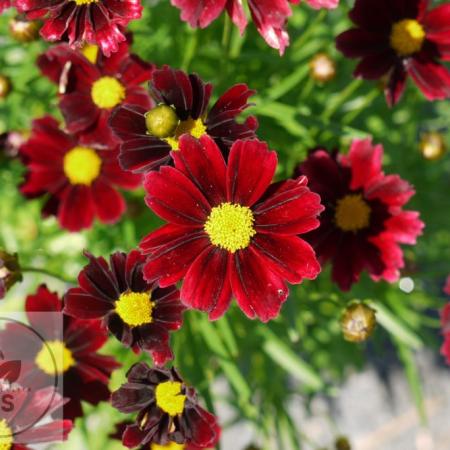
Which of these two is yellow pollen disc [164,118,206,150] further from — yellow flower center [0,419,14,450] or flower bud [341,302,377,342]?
yellow flower center [0,419,14,450]

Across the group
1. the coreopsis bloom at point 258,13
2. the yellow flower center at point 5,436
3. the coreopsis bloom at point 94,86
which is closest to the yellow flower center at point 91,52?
the coreopsis bloom at point 94,86

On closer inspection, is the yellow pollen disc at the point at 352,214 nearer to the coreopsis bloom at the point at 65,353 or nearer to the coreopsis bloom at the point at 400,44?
the coreopsis bloom at the point at 400,44

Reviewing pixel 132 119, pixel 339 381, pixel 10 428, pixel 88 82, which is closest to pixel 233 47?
pixel 88 82

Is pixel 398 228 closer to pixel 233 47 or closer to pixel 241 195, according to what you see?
pixel 241 195

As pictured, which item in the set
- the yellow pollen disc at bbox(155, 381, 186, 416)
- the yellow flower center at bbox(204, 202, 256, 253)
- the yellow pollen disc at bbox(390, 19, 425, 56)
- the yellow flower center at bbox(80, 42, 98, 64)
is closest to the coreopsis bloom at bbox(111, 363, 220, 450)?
the yellow pollen disc at bbox(155, 381, 186, 416)

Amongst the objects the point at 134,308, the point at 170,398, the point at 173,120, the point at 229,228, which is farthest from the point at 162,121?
the point at 170,398

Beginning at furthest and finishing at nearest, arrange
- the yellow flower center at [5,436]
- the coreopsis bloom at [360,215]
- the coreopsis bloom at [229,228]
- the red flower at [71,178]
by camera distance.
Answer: the red flower at [71,178] → the coreopsis bloom at [360,215] → the yellow flower center at [5,436] → the coreopsis bloom at [229,228]

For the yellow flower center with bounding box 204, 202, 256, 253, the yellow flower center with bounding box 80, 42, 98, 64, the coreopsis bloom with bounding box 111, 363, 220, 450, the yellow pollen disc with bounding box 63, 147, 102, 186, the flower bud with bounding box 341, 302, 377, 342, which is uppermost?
the yellow flower center with bounding box 80, 42, 98, 64
